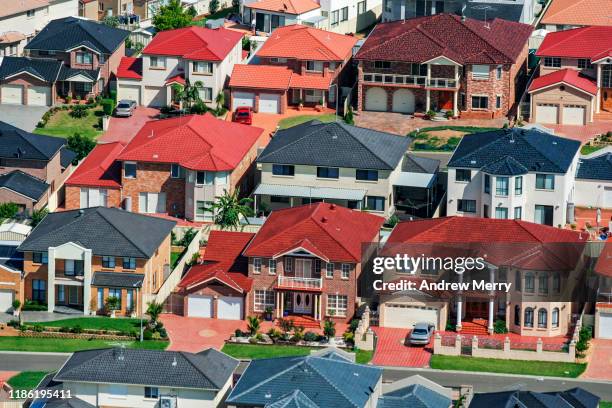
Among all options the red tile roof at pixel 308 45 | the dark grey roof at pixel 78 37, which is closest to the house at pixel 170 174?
the red tile roof at pixel 308 45

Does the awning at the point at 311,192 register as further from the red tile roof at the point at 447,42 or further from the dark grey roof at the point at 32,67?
the dark grey roof at the point at 32,67

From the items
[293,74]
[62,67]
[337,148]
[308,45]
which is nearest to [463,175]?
[337,148]

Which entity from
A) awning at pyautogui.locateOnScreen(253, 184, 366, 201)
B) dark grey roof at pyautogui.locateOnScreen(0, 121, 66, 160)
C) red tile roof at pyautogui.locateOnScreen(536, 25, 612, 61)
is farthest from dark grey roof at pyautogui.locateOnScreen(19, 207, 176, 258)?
red tile roof at pyautogui.locateOnScreen(536, 25, 612, 61)

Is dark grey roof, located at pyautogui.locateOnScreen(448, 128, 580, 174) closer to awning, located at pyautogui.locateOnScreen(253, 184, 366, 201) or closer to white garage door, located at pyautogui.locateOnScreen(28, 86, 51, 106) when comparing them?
awning, located at pyautogui.locateOnScreen(253, 184, 366, 201)

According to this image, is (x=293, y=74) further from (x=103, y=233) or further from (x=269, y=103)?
(x=103, y=233)

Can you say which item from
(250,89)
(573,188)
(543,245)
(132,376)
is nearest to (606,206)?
(573,188)

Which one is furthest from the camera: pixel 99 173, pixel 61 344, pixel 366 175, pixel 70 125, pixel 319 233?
pixel 70 125
